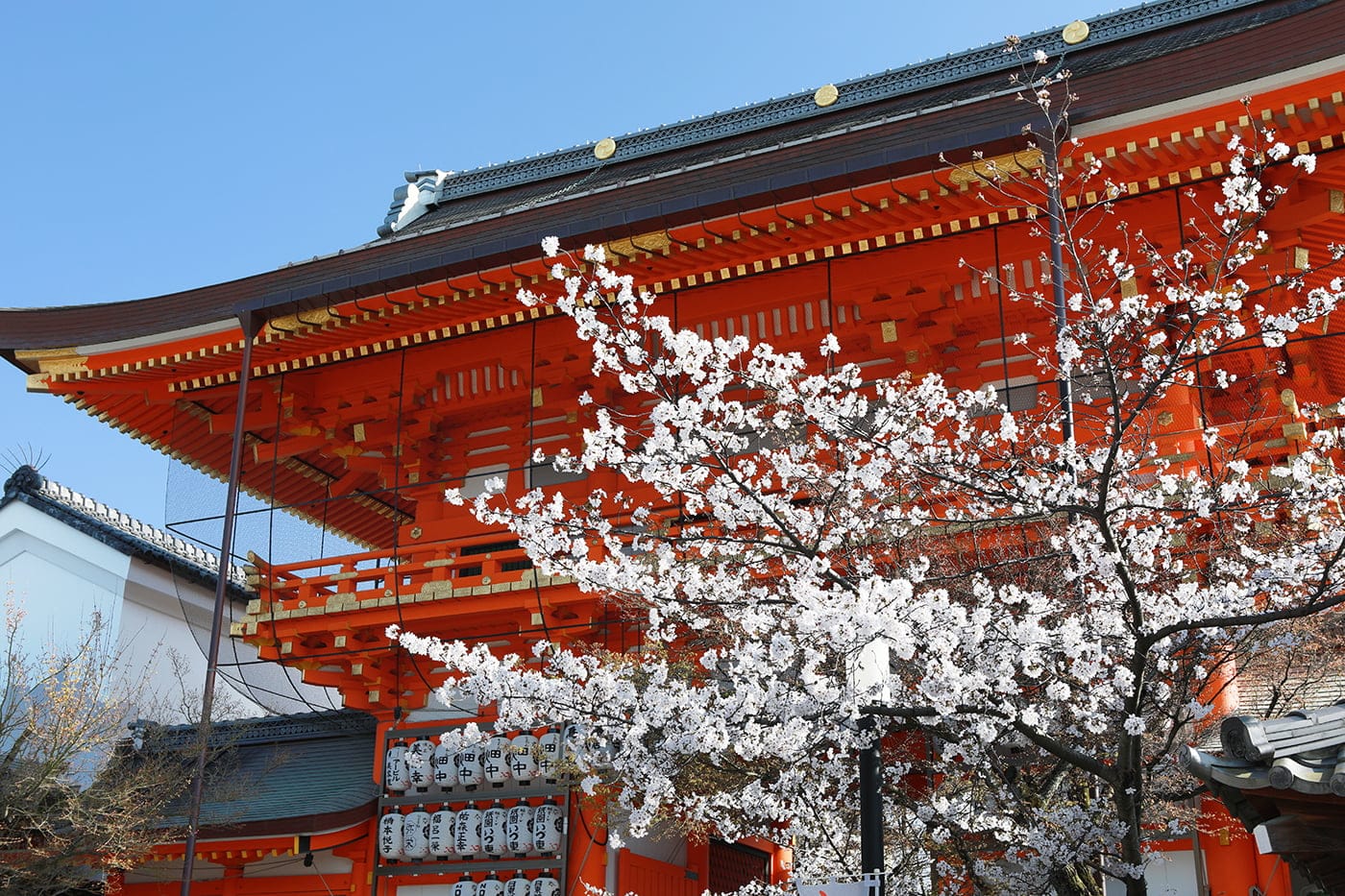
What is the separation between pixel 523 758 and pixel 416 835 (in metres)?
1.35

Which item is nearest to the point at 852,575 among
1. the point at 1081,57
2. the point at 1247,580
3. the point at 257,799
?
the point at 1247,580

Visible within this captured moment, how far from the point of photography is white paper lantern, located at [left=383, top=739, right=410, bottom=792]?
501 inches

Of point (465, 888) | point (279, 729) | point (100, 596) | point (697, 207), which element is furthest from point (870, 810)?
point (100, 596)

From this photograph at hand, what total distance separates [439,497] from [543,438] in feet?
4.39

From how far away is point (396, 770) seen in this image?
1279cm

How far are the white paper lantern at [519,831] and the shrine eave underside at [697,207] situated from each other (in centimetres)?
457

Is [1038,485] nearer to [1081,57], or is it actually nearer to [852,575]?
[852,575]

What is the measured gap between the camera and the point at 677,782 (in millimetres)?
9711

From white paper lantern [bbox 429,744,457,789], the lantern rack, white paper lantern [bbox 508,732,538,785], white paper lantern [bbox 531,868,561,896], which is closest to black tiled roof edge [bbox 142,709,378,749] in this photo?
the lantern rack

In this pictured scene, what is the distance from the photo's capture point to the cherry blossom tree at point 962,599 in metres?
6.41

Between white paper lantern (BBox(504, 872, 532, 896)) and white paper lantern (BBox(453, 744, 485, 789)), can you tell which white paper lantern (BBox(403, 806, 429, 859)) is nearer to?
white paper lantern (BBox(453, 744, 485, 789))

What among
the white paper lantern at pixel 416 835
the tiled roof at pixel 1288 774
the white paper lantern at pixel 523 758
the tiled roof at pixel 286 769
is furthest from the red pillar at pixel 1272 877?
the tiled roof at pixel 286 769

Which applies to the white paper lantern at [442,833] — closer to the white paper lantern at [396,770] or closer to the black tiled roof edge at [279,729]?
the white paper lantern at [396,770]

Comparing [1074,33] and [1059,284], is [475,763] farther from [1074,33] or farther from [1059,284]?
[1074,33]
